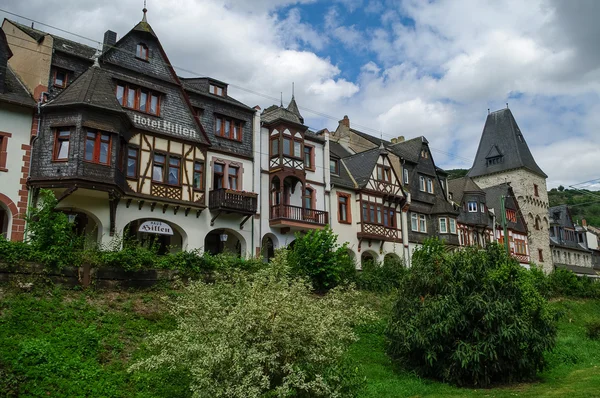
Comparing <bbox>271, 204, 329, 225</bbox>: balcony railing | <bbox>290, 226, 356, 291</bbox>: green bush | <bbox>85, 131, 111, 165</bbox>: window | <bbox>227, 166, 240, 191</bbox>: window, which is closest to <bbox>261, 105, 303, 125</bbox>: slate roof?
<bbox>227, 166, 240, 191</bbox>: window

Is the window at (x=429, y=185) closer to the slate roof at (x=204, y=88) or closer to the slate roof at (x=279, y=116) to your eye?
the slate roof at (x=279, y=116)

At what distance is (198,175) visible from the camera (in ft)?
97.3

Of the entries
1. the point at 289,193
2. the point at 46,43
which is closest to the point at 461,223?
the point at 289,193

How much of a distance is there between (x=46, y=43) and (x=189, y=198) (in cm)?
993

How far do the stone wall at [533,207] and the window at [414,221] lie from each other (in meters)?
23.6

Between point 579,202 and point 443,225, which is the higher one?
point 579,202

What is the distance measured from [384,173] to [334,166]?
4.14 m

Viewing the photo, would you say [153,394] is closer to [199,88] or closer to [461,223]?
[199,88]

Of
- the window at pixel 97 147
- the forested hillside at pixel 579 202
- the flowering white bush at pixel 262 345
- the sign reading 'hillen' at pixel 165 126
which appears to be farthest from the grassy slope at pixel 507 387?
the forested hillside at pixel 579 202

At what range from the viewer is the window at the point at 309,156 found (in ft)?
117

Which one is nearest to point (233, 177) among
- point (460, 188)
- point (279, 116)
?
point (279, 116)

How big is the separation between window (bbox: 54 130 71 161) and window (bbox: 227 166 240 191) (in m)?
9.21

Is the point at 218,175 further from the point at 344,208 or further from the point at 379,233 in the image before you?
the point at 379,233

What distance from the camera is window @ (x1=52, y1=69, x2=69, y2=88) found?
86.7 ft
